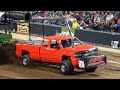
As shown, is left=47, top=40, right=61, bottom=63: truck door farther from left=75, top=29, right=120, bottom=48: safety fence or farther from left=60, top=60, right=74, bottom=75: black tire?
left=75, top=29, right=120, bottom=48: safety fence

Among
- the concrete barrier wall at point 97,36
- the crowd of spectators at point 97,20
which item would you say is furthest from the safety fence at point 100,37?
the crowd of spectators at point 97,20

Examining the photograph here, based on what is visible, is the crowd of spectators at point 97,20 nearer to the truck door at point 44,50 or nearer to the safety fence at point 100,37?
the safety fence at point 100,37

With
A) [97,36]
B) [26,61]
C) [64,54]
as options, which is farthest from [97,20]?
[64,54]

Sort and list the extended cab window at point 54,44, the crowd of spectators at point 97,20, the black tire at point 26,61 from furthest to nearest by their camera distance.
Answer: the crowd of spectators at point 97,20 → the black tire at point 26,61 → the extended cab window at point 54,44

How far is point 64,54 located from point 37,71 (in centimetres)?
178

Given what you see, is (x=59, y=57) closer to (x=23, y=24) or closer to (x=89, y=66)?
(x=89, y=66)

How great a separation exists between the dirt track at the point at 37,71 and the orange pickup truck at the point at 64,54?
36 cm

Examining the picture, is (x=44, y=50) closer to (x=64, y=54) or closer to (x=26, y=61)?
(x=64, y=54)

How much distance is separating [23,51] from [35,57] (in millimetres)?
1120

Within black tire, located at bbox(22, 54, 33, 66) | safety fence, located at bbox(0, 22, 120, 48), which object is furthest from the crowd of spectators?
black tire, located at bbox(22, 54, 33, 66)

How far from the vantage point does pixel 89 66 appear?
45.0ft

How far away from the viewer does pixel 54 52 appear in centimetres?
1455

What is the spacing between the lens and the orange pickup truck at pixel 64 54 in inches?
542
